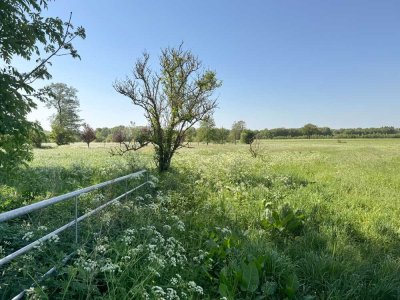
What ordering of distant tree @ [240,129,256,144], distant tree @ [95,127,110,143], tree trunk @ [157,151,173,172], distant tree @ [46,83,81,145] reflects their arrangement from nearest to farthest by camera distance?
1. tree trunk @ [157,151,173,172]
2. distant tree @ [240,129,256,144]
3. distant tree @ [46,83,81,145]
4. distant tree @ [95,127,110,143]

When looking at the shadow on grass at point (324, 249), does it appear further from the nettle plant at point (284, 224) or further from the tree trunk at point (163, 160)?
the tree trunk at point (163, 160)

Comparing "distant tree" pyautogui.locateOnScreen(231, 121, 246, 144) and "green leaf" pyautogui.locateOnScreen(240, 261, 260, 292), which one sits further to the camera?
"distant tree" pyautogui.locateOnScreen(231, 121, 246, 144)

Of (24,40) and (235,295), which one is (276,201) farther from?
(24,40)

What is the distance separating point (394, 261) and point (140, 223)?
4126 millimetres

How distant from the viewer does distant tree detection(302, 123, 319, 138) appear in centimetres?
12150

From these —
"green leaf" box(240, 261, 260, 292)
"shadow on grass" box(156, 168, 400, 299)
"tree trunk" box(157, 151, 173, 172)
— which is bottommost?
"shadow on grass" box(156, 168, 400, 299)

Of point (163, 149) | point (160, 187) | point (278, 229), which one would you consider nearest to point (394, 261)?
point (278, 229)

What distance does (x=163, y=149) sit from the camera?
48.2 feet

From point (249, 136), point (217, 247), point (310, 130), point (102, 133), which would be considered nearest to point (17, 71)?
point (217, 247)

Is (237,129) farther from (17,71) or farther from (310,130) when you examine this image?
(17,71)

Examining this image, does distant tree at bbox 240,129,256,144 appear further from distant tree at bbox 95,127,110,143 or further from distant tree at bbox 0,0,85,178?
distant tree at bbox 95,127,110,143

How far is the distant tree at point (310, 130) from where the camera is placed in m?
122

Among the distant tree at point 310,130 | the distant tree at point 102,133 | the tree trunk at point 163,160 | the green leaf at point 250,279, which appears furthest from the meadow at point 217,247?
the distant tree at point 310,130

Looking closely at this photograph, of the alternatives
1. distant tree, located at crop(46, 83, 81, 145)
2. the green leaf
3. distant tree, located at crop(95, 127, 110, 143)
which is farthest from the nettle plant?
distant tree, located at crop(95, 127, 110, 143)
